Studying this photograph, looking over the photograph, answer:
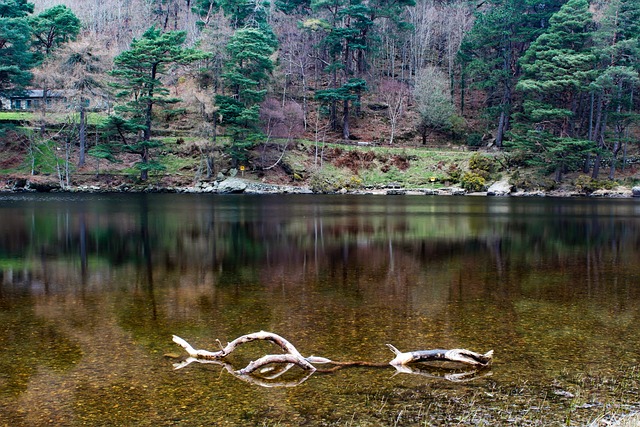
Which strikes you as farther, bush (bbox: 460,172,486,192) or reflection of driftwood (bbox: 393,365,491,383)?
bush (bbox: 460,172,486,192)

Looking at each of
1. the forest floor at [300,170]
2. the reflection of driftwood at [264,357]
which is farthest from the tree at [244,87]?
the reflection of driftwood at [264,357]

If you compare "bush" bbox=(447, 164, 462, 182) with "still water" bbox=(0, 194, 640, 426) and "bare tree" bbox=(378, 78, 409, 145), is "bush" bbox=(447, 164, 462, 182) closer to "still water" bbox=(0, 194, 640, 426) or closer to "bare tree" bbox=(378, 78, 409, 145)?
"bare tree" bbox=(378, 78, 409, 145)

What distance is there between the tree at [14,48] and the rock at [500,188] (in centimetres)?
4476

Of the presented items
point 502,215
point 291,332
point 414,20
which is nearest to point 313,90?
point 414,20

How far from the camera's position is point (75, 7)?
92.0 metres

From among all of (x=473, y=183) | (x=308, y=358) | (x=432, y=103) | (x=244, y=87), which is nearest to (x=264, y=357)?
(x=308, y=358)

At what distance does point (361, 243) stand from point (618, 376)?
13.0 m

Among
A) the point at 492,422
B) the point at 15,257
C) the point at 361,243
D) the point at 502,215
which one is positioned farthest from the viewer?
the point at 502,215

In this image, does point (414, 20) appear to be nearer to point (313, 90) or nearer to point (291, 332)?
point (313, 90)

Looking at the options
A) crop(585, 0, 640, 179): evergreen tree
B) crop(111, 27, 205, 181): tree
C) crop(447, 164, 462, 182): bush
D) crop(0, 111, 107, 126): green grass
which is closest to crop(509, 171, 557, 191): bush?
crop(585, 0, 640, 179): evergreen tree

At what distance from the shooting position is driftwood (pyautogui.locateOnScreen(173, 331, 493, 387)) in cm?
773

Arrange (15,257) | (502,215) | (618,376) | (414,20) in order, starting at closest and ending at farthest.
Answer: (618,376)
(15,257)
(502,215)
(414,20)

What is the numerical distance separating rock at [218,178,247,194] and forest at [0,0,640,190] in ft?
9.31

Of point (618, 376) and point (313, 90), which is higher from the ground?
point (313, 90)
